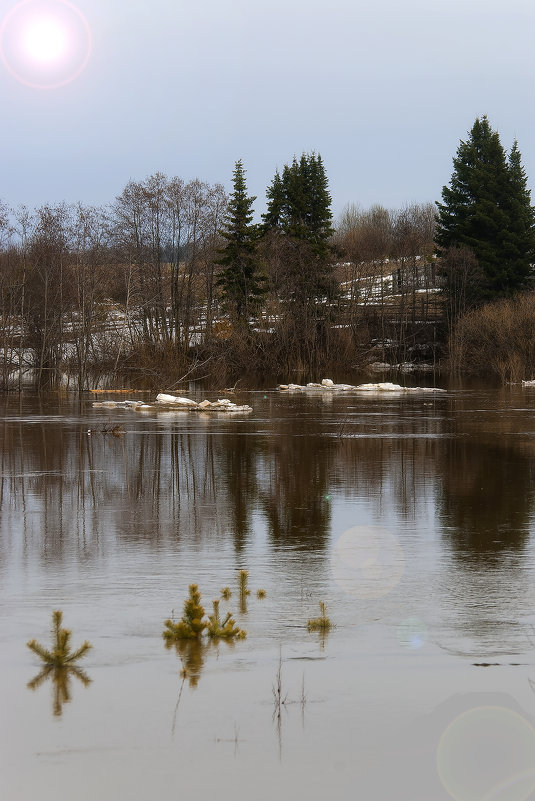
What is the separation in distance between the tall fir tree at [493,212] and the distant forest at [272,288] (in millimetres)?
107

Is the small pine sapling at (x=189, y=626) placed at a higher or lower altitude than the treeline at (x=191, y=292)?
lower

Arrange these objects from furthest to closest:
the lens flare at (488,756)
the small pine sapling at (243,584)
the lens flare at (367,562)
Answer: the lens flare at (367,562)
the small pine sapling at (243,584)
the lens flare at (488,756)

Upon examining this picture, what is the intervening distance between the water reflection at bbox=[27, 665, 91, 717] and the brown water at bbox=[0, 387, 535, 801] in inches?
0.8

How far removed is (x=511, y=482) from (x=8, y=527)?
22.4ft

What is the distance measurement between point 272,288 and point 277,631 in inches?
2464

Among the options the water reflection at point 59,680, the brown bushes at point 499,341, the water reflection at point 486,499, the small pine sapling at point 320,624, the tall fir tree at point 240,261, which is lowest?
the water reflection at point 59,680

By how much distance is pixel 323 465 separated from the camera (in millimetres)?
15367

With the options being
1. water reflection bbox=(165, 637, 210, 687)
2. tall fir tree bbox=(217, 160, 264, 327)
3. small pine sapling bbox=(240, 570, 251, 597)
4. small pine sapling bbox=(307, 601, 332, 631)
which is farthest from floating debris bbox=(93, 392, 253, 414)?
tall fir tree bbox=(217, 160, 264, 327)

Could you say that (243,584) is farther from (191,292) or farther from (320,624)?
(191,292)

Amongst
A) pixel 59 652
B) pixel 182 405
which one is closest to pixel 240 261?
pixel 182 405

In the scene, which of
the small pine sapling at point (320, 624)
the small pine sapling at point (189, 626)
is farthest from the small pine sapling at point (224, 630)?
the small pine sapling at point (320, 624)

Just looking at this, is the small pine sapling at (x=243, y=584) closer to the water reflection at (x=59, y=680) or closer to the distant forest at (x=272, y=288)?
the water reflection at (x=59, y=680)

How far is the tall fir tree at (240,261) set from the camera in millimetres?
61969

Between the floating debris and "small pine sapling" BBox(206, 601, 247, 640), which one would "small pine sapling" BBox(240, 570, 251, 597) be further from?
the floating debris
